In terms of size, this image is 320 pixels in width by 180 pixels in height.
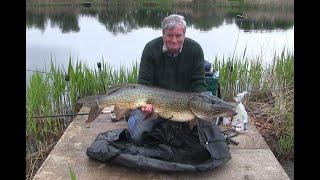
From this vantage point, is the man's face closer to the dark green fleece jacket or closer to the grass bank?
the dark green fleece jacket

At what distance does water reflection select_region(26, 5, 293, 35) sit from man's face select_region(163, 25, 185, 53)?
9958mm

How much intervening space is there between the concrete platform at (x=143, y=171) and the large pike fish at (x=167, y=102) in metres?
0.49

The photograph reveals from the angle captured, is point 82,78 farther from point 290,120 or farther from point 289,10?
point 289,10

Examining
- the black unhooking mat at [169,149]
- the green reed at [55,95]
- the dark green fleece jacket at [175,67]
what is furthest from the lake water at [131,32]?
the black unhooking mat at [169,149]

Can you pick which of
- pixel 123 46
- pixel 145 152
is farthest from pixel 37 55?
pixel 145 152

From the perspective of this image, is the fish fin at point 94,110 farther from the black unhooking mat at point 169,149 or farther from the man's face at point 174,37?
the man's face at point 174,37

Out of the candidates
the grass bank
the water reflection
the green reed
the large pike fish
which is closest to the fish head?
the large pike fish

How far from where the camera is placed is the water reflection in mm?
14750

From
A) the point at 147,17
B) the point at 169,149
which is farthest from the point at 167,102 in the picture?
the point at 147,17

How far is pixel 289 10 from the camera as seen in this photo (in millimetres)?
17141

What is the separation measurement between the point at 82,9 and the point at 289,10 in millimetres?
8043

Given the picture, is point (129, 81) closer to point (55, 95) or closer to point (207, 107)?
point (55, 95)

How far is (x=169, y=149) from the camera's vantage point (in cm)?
398

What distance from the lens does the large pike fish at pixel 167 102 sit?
3.78m
